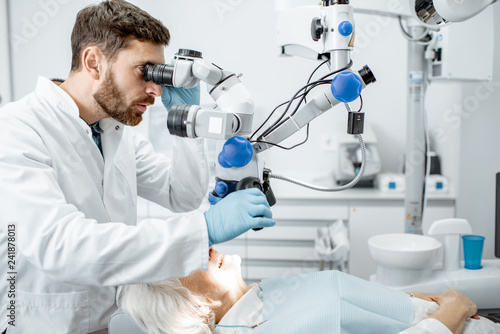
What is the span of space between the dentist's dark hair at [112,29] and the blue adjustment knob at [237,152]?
510 mm

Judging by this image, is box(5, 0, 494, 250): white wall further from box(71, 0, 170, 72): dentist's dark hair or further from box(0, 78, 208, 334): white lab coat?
box(71, 0, 170, 72): dentist's dark hair

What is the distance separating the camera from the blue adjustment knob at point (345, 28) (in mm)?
938

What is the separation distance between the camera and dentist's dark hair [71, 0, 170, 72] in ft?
3.85

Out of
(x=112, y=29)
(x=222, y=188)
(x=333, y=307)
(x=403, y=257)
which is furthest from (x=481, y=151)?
(x=112, y=29)

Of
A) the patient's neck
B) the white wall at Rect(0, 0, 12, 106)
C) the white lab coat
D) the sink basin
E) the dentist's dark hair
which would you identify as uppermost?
the white wall at Rect(0, 0, 12, 106)

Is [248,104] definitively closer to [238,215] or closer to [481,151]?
[238,215]

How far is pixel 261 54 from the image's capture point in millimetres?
2768

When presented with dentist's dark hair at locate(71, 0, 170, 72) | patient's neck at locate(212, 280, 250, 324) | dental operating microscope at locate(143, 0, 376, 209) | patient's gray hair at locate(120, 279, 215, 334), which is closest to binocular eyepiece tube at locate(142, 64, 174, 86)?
dental operating microscope at locate(143, 0, 376, 209)

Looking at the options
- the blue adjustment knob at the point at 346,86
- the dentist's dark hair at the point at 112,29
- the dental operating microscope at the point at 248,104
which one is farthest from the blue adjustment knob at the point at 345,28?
the dentist's dark hair at the point at 112,29

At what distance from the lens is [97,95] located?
1209 mm

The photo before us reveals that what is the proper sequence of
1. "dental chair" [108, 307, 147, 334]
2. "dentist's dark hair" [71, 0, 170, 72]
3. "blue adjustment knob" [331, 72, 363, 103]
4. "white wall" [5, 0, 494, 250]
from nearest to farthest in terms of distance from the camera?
1. "blue adjustment knob" [331, 72, 363, 103]
2. "dental chair" [108, 307, 147, 334]
3. "dentist's dark hair" [71, 0, 170, 72]
4. "white wall" [5, 0, 494, 250]

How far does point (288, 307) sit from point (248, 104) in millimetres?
621

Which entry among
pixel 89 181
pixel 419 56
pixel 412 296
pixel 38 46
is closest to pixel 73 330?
pixel 89 181

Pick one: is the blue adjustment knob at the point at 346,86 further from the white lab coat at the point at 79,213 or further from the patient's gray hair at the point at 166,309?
the patient's gray hair at the point at 166,309
